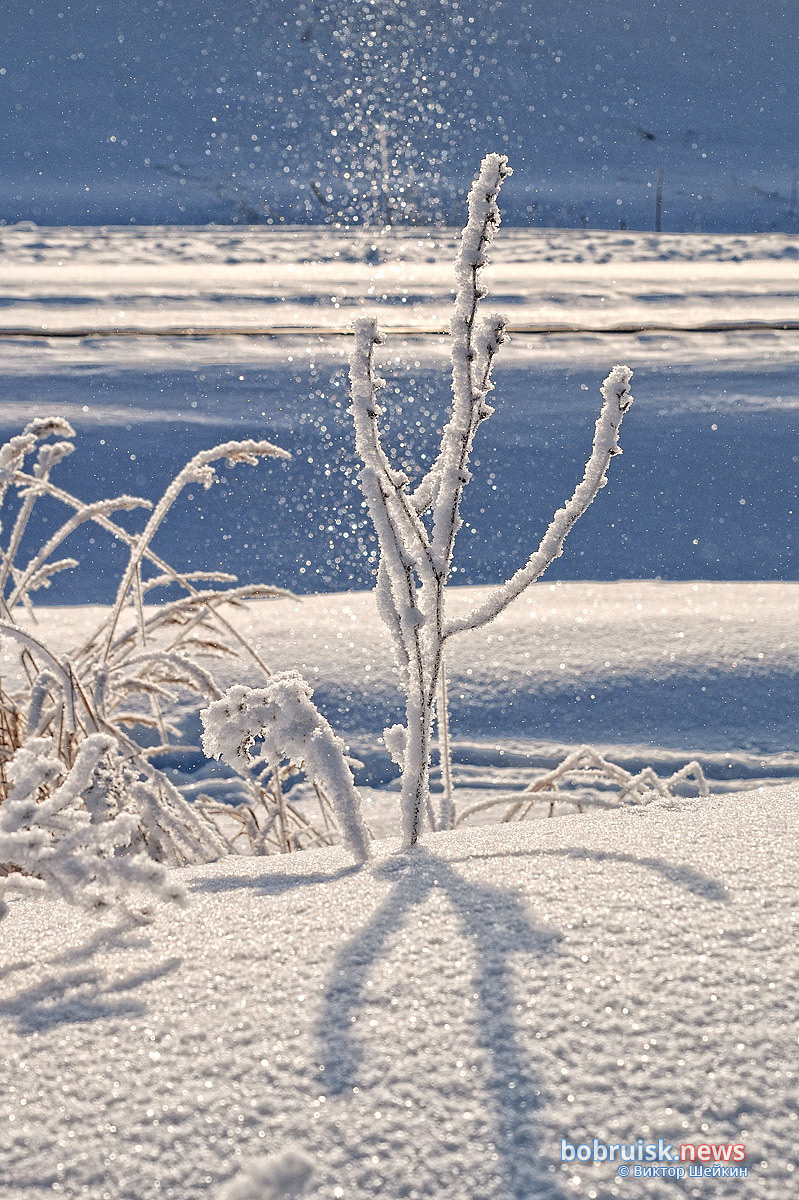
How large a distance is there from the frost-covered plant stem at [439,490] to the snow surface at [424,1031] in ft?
0.58

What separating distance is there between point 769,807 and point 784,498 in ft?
6.50

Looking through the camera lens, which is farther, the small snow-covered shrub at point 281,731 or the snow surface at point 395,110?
the snow surface at point 395,110

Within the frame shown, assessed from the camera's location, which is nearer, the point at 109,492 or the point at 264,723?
the point at 264,723

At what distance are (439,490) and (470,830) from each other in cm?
34

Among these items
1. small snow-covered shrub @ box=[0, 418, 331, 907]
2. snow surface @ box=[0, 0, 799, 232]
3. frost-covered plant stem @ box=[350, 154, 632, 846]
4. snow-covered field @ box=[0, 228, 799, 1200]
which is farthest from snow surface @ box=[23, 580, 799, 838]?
snow surface @ box=[0, 0, 799, 232]

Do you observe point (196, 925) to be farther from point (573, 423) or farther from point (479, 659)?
point (573, 423)

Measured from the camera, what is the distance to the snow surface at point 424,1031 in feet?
1.58

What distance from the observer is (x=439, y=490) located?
2.88 feet

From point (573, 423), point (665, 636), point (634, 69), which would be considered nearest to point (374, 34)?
point (634, 69)

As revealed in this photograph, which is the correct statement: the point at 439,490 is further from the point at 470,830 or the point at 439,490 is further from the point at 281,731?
the point at 470,830

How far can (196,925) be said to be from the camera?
2.37ft

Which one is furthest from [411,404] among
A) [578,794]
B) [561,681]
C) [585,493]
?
[585,493]

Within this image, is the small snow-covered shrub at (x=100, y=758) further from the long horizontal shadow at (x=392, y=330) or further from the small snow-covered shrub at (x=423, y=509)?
the long horizontal shadow at (x=392, y=330)

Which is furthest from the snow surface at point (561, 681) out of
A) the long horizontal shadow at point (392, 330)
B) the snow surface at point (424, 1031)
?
the long horizontal shadow at point (392, 330)
